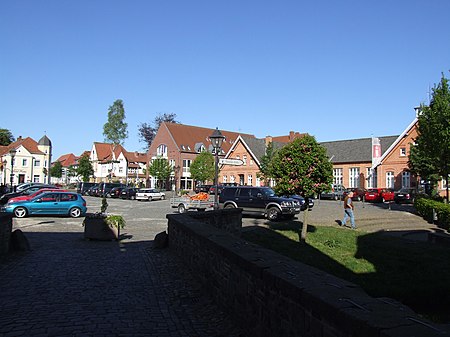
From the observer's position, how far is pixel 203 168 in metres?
66.8

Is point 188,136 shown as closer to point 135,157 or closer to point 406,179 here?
point 135,157

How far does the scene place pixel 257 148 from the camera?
67.2 metres

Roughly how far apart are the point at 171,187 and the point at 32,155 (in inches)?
1191

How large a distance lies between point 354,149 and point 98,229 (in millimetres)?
48273

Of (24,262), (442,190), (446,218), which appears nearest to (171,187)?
(442,190)

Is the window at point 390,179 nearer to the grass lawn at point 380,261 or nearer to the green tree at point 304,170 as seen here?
the grass lawn at point 380,261

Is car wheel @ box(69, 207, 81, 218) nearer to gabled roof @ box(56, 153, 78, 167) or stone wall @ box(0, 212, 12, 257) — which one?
stone wall @ box(0, 212, 12, 257)

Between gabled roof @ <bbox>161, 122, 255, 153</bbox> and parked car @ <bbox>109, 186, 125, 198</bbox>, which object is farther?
gabled roof @ <bbox>161, 122, 255, 153</bbox>

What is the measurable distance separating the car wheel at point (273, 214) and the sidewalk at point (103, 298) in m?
11.1

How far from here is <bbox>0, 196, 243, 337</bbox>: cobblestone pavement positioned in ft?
17.8

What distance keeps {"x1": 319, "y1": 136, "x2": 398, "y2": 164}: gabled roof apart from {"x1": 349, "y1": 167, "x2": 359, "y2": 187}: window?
1120 mm

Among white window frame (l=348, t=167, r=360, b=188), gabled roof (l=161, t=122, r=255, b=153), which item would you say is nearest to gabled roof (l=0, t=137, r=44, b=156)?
gabled roof (l=161, t=122, r=255, b=153)

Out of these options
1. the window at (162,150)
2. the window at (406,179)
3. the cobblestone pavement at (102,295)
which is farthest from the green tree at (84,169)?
the cobblestone pavement at (102,295)

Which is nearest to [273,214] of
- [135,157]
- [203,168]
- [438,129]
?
[438,129]
